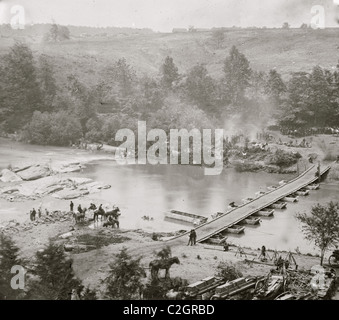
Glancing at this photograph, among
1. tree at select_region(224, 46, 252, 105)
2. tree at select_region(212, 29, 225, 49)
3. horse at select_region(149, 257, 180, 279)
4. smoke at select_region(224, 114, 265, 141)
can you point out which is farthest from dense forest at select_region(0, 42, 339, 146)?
horse at select_region(149, 257, 180, 279)

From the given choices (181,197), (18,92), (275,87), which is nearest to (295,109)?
(275,87)

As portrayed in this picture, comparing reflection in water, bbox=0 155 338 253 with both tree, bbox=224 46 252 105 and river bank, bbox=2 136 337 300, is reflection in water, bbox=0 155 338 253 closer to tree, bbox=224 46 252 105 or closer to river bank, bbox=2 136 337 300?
river bank, bbox=2 136 337 300

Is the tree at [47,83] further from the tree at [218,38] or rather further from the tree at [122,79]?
the tree at [218,38]

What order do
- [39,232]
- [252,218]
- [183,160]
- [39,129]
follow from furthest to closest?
[39,129] < [183,160] < [252,218] < [39,232]

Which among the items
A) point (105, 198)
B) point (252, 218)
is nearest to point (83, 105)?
point (105, 198)

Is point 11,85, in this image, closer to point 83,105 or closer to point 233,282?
point 83,105

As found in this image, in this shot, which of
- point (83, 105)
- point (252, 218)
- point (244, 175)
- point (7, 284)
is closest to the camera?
point (7, 284)

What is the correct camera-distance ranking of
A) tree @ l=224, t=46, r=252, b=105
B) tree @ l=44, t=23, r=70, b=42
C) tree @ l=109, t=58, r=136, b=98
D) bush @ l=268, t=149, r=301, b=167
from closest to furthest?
bush @ l=268, t=149, r=301, b=167
tree @ l=224, t=46, r=252, b=105
tree @ l=109, t=58, r=136, b=98
tree @ l=44, t=23, r=70, b=42
